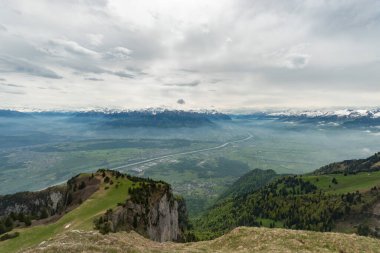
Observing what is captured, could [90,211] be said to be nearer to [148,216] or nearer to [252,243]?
[148,216]

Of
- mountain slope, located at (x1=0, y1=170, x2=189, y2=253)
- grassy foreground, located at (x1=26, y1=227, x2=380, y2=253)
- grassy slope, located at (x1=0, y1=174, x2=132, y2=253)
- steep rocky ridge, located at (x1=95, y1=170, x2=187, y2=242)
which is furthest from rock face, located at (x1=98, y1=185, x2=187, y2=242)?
grassy foreground, located at (x1=26, y1=227, x2=380, y2=253)

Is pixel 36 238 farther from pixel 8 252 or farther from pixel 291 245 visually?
pixel 291 245

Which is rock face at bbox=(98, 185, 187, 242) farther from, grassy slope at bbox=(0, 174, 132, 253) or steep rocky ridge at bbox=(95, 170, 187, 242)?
grassy slope at bbox=(0, 174, 132, 253)

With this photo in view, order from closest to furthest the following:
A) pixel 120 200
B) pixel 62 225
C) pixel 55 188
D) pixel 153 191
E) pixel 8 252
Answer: pixel 8 252
pixel 62 225
pixel 120 200
pixel 153 191
pixel 55 188

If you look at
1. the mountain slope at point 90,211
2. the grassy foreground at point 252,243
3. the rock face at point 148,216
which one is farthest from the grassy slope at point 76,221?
the grassy foreground at point 252,243

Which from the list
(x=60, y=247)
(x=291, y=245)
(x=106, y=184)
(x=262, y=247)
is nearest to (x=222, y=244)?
(x=262, y=247)

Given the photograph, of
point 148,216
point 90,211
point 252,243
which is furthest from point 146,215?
point 252,243
